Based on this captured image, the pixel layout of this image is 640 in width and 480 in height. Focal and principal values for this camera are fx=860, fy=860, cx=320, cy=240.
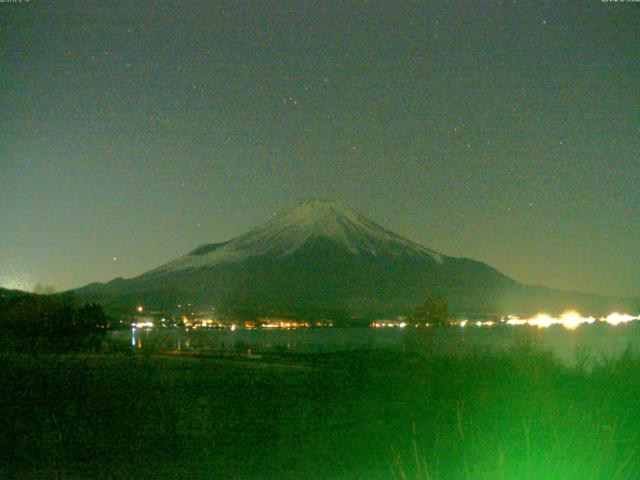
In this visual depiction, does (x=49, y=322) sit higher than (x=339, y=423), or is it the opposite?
(x=49, y=322)

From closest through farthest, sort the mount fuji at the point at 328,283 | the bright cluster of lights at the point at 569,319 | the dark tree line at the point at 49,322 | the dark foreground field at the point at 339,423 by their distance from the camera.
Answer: the dark foreground field at the point at 339,423
the dark tree line at the point at 49,322
the bright cluster of lights at the point at 569,319
the mount fuji at the point at 328,283

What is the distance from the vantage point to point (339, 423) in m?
14.3

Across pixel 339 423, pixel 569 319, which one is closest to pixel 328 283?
pixel 569 319

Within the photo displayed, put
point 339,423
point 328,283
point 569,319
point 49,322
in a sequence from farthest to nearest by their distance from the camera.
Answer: point 328,283, point 569,319, point 49,322, point 339,423

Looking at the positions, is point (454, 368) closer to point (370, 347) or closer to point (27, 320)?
point (370, 347)

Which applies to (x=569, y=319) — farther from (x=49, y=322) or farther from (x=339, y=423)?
(x=339, y=423)

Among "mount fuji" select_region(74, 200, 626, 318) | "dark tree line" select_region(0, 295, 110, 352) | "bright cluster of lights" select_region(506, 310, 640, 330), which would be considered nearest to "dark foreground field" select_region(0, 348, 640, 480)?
"dark tree line" select_region(0, 295, 110, 352)

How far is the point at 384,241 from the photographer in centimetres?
15738

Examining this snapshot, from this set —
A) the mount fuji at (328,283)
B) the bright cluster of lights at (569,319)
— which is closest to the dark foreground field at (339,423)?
the bright cluster of lights at (569,319)

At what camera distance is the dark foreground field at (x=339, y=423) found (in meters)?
9.44

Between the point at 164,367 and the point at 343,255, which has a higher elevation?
the point at 343,255

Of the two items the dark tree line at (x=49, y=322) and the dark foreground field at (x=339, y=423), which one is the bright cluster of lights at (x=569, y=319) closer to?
the dark tree line at (x=49, y=322)

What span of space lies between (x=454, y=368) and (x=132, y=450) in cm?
1103

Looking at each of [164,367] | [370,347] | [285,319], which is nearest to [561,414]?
[164,367]
